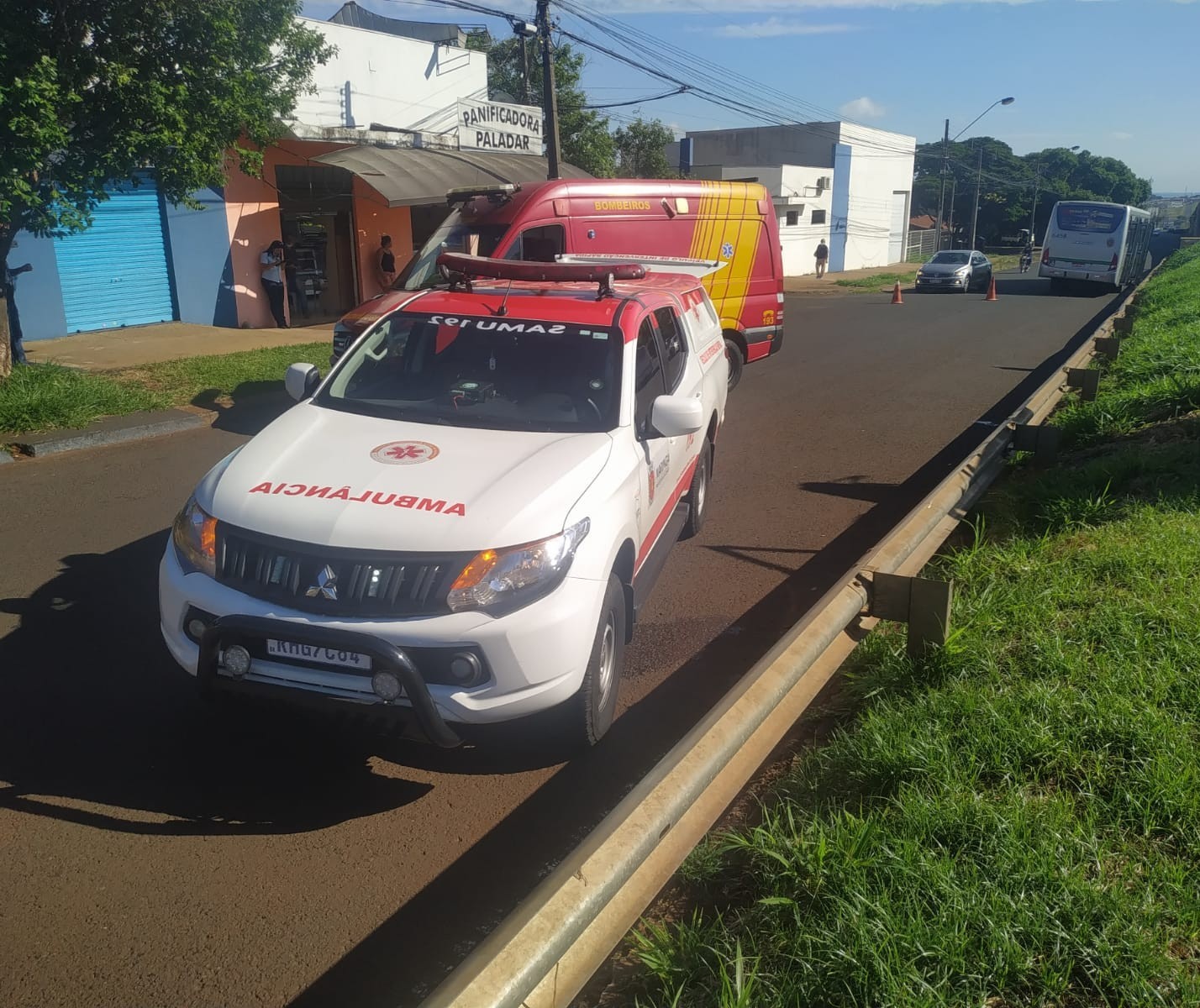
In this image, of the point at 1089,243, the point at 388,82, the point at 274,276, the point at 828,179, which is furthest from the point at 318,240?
the point at 828,179

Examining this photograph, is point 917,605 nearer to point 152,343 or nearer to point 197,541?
point 197,541

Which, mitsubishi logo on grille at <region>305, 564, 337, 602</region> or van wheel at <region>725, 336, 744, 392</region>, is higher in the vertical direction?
mitsubishi logo on grille at <region>305, 564, 337, 602</region>

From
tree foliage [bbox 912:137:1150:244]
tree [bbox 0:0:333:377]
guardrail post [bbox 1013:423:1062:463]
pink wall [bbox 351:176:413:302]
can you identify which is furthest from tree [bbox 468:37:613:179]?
tree foliage [bbox 912:137:1150:244]

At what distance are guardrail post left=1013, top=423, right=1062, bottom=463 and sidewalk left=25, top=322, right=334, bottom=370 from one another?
10.9 meters

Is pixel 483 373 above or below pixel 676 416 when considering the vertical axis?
above

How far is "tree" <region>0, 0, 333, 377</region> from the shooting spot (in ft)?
29.9

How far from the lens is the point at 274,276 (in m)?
18.1

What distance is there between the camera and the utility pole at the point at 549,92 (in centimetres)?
2062

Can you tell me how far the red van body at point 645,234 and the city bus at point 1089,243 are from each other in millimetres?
21938

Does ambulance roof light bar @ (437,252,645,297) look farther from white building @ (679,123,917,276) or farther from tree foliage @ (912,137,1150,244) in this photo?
tree foliage @ (912,137,1150,244)

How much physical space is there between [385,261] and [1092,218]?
23523 millimetres

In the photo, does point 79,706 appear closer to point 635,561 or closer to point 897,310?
point 635,561

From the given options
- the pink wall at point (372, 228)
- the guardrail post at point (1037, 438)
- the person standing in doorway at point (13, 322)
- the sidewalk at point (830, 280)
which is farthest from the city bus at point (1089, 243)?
the person standing in doorway at point (13, 322)

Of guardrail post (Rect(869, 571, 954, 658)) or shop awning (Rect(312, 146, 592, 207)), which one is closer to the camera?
guardrail post (Rect(869, 571, 954, 658))
